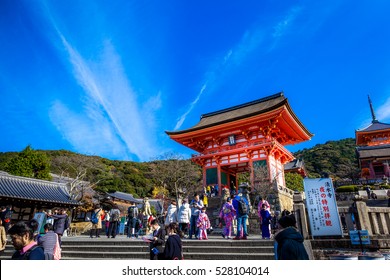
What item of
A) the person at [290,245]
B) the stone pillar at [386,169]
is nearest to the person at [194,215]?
the person at [290,245]

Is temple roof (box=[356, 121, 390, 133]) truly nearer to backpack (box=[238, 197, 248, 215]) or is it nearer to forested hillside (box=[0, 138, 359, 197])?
forested hillside (box=[0, 138, 359, 197])

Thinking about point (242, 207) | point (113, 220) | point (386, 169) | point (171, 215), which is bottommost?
point (113, 220)

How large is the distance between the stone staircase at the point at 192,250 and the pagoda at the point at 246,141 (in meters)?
10.7

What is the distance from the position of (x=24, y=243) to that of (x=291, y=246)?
307cm

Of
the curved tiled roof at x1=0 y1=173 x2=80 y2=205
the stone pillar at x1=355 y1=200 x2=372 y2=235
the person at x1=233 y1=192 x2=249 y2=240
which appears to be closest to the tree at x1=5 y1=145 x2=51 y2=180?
the curved tiled roof at x1=0 y1=173 x2=80 y2=205

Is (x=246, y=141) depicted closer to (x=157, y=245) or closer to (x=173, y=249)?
(x=157, y=245)

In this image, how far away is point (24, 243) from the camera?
8.93 feet

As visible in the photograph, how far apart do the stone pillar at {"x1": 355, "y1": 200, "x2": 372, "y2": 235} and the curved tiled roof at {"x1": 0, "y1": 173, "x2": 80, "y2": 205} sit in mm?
17087

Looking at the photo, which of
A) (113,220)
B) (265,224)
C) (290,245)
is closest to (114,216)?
(113,220)

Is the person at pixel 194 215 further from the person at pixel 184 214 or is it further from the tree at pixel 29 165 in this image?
the tree at pixel 29 165

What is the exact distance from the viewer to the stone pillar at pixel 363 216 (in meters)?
6.18

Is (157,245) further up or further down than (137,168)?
further down

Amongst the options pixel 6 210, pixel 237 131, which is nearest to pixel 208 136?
pixel 237 131
